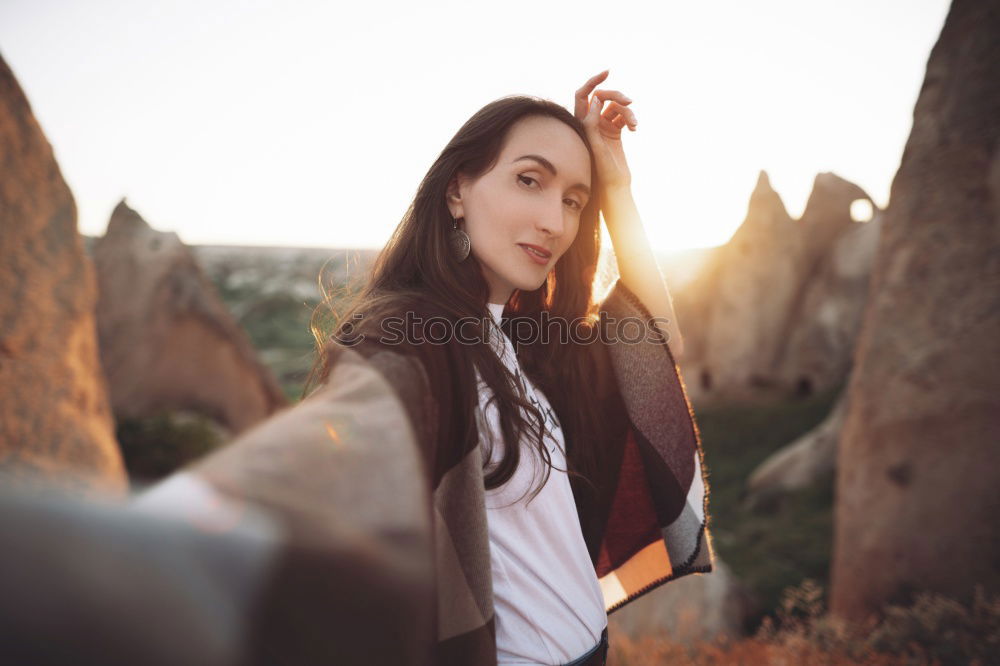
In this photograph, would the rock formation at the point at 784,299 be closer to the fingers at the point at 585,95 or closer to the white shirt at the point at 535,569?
the fingers at the point at 585,95

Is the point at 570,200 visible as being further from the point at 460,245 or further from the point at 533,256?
the point at 460,245

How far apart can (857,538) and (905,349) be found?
Answer: 157 cm

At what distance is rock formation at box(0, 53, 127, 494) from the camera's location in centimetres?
323

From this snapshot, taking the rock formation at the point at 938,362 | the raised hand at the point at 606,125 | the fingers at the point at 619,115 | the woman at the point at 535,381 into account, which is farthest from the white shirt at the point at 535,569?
the rock formation at the point at 938,362

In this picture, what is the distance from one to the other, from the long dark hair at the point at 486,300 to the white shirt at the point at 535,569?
5 cm

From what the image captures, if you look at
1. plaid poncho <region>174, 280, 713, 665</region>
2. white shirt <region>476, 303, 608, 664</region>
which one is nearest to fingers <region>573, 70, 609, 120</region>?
plaid poncho <region>174, 280, 713, 665</region>

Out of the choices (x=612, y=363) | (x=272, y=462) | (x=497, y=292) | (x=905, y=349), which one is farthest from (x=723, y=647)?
(x=272, y=462)

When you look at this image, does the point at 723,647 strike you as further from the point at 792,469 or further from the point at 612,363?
the point at 792,469

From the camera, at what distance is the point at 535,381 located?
5.41 feet

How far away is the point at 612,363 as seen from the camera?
1880mm

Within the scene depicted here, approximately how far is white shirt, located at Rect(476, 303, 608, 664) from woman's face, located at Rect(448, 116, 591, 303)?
40cm

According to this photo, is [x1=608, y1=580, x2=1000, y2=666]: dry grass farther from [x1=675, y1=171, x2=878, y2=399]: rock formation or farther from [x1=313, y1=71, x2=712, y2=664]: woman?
[x1=675, y1=171, x2=878, y2=399]: rock formation

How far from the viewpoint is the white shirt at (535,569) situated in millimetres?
1236

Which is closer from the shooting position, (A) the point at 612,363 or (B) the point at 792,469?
(A) the point at 612,363
